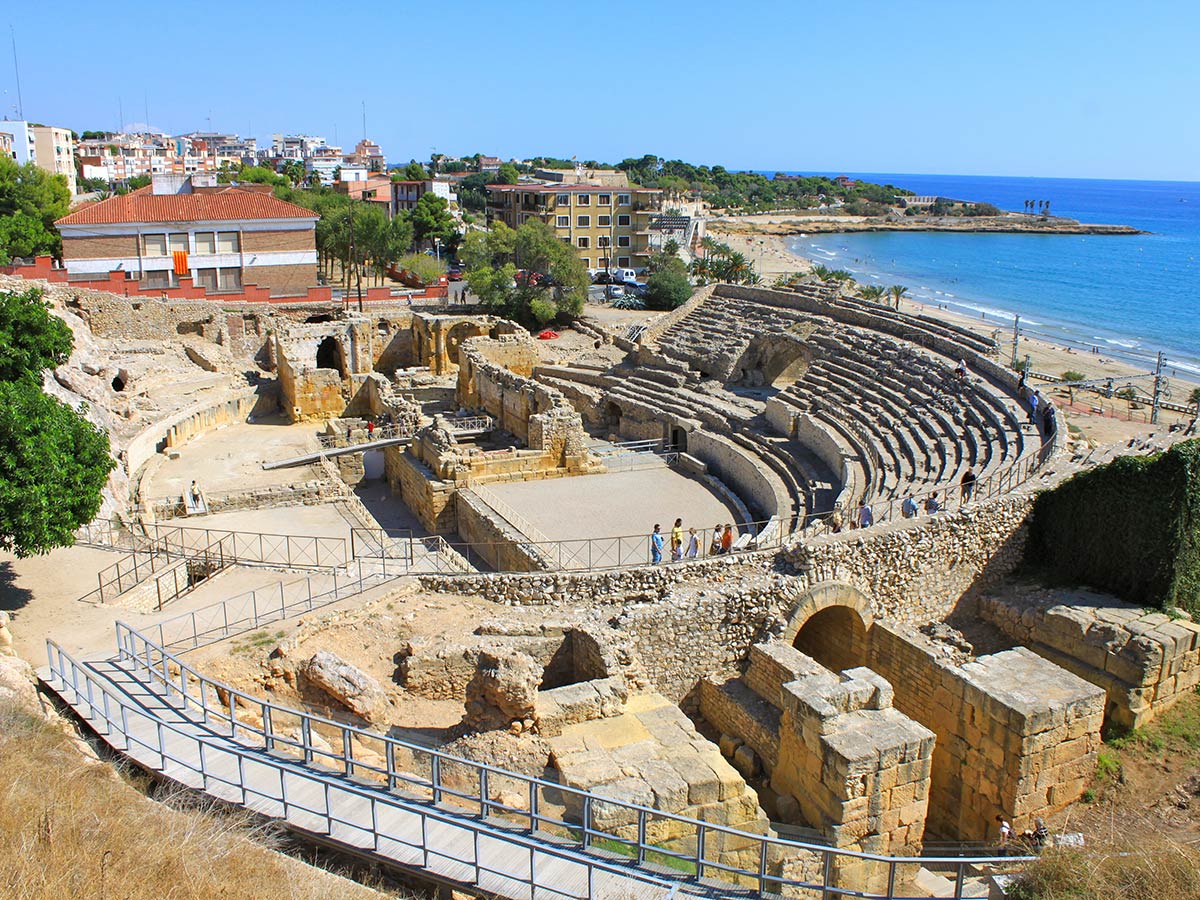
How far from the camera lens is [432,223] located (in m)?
Answer: 73.6

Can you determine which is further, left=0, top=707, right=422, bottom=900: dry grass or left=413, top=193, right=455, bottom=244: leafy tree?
left=413, top=193, right=455, bottom=244: leafy tree

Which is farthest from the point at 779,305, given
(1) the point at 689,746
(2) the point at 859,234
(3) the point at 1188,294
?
(2) the point at 859,234

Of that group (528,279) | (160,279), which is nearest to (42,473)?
(160,279)

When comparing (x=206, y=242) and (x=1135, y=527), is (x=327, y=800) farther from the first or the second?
(x=206, y=242)

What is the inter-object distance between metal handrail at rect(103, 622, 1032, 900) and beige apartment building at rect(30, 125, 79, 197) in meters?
111

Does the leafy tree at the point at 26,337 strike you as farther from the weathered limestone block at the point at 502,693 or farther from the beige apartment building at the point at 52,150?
the beige apartment building at the point at 52,150

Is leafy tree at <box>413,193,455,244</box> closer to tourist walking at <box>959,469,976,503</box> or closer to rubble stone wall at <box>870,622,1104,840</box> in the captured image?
tourist walking at <box>959,469,976,503</box>

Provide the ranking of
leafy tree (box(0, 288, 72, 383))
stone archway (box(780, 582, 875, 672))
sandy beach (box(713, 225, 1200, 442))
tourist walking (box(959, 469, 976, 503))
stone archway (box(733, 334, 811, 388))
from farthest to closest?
stone archway (box(733, 334, 811, 388))
sandy beach (box(713, 225, 1200, 442))
leafy tree (box(0, 288, 72, 383))
tourist walking (box(959, 469, 976, 503))
stone archway (box(780, 582, 875, 672))

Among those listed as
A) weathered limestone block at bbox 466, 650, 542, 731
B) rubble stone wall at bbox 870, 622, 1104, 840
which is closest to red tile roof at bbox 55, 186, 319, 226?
weathered limestone block at bbox 466, 650, 542, 731

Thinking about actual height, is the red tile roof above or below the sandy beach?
above

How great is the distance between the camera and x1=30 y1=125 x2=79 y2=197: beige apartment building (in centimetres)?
10931

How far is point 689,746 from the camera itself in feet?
41.4

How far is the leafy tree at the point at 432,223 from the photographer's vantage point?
7362 centimetres

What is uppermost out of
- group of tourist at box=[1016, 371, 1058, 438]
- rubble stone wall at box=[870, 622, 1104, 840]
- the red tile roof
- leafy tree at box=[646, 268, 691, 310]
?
the red tile roof
